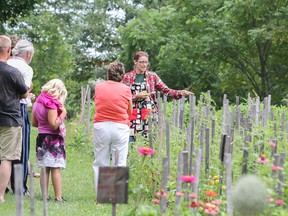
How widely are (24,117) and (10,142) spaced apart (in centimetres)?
86

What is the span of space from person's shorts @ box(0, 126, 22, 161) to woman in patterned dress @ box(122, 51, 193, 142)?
2.12 meters

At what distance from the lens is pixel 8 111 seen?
7594 mm

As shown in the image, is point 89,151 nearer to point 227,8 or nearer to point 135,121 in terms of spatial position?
point 135,121

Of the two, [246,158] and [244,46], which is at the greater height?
[244,46]

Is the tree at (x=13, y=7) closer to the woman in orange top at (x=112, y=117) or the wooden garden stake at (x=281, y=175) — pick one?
the woman in orange top at (x=112, y=117)

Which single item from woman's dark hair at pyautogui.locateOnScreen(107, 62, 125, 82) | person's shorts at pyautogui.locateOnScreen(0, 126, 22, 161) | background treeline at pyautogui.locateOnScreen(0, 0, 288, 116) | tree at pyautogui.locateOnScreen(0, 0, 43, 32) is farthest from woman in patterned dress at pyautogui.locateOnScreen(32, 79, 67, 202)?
tree at pyautogui.locateOnScreen(0, 0, 43, 32)

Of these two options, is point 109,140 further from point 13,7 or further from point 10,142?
point 13,7

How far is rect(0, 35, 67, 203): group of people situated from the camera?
7559 mm

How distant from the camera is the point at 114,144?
803 centimetres

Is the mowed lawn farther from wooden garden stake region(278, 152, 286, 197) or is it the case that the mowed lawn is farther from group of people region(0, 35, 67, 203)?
wooden garden stake region(278, 152, 286, 197)

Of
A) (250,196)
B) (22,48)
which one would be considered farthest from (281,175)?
(22,48)

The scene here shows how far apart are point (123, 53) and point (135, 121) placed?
18451 millimetres

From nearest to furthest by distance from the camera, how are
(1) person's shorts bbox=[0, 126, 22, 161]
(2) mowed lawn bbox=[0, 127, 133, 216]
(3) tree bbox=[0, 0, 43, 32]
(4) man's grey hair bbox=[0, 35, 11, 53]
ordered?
(2) mowed lawn bbox=[0, 127, 133, 216]
(4) man's grey hair bbox=[0, 35, 11, 53]
(1) person's shorts bbox=[0, 126, 22, 161]
(3) tree bbox=[0, 0, 43, 32]

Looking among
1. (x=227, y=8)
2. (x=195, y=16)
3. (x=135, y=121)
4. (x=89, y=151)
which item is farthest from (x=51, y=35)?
(x=135, y=121)
